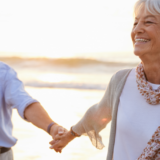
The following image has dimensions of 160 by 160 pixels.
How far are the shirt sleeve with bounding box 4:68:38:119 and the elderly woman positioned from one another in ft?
2.15

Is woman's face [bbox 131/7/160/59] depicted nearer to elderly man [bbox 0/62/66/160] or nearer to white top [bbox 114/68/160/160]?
white top [bbox 114/68/160/160]

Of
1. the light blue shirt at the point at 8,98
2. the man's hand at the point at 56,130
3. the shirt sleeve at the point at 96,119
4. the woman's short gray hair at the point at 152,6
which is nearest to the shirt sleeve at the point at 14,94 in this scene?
the light blue shirt at the point at 8,98

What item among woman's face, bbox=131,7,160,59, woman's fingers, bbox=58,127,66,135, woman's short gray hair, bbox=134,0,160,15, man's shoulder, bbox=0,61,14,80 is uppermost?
woman's short gray hair, bbox=134,0,160,15

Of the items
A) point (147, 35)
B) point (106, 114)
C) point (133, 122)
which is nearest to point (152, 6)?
point (147, 35)

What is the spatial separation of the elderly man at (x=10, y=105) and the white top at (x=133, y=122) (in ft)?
1.99

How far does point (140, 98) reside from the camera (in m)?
1.94

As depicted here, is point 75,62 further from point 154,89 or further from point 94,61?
point 154,89

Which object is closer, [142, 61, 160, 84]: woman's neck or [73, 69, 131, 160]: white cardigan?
[142, 61, 160, 84]: woman's neck

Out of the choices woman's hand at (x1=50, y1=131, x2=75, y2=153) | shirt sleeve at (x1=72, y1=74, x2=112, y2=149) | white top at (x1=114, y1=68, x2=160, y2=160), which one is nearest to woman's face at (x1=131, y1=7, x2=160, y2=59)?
white top at (x1=114, y1=68, x2=160, y2=160)

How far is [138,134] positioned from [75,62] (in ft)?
61.8

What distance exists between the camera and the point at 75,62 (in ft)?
67.6

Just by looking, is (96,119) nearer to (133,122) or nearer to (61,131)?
(61,131)

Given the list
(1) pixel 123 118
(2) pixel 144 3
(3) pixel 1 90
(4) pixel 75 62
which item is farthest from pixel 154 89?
(4) pixel 75 62

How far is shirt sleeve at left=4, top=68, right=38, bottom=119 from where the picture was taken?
194cm
